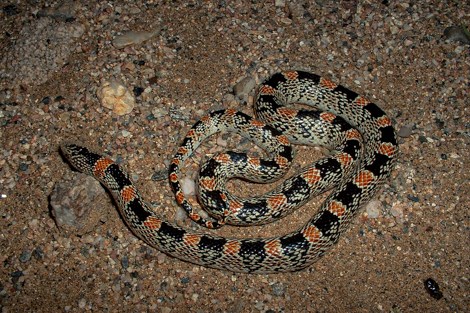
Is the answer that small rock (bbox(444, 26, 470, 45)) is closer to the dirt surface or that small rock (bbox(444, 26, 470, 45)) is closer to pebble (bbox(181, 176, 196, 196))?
the dirt surface

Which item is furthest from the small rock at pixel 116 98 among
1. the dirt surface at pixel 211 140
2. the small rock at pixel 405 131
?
the small rock at pixel 405 131

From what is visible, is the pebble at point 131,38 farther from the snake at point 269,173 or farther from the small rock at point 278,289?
the small rock at point 278,289

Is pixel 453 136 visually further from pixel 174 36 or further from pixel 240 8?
pixel 174 36

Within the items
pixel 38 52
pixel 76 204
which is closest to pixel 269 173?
pixel 76 204

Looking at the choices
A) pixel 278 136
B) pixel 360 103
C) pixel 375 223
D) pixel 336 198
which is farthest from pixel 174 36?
pixel 375 223

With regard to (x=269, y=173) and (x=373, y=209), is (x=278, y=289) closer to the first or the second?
(x=269, y=173)

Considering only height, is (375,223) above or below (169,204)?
above

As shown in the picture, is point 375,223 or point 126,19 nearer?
point 375,223
